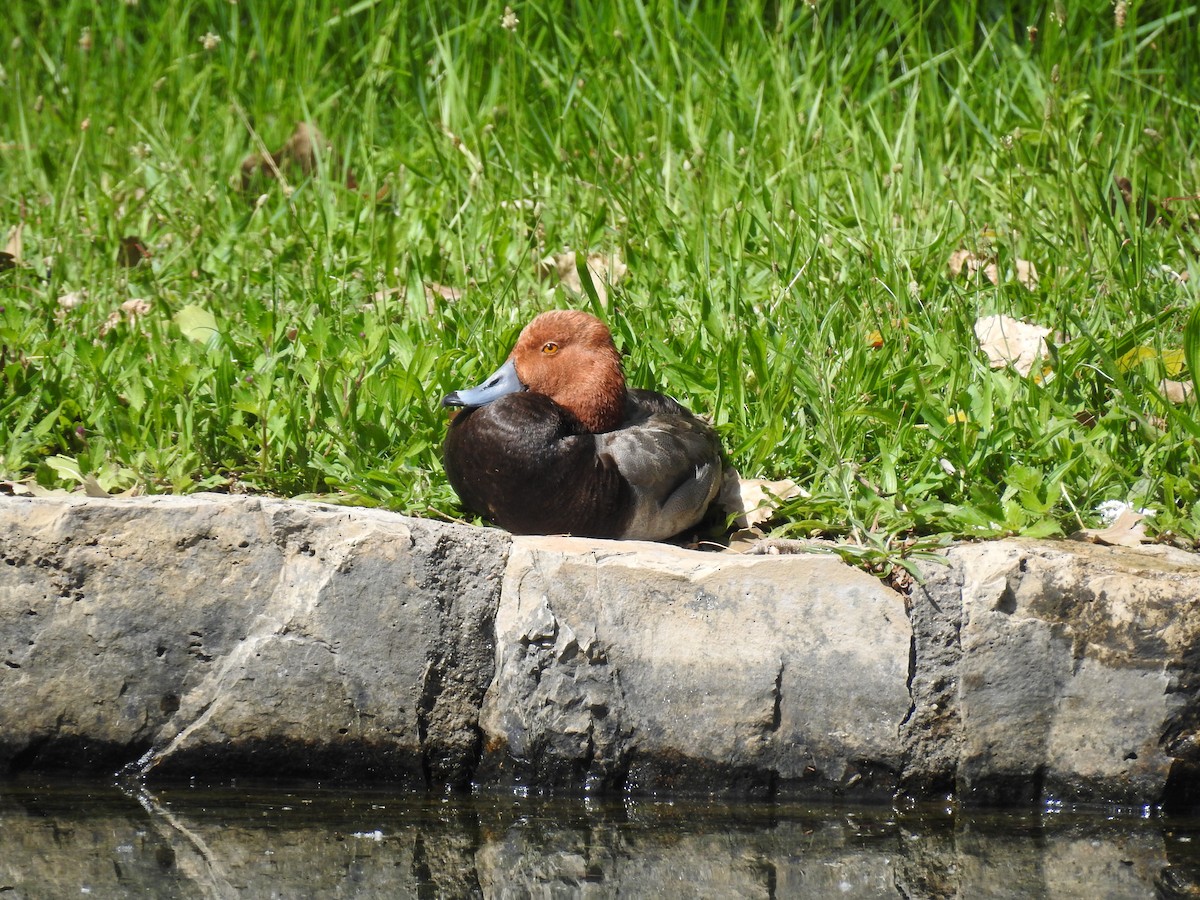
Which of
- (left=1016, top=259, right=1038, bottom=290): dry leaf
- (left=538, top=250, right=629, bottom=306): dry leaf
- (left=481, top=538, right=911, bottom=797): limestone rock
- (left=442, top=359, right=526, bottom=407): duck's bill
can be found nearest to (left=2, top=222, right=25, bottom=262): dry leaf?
(left=538, top=250, right=629, bottom=306): dry leaf

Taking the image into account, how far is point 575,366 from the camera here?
3.15 meters

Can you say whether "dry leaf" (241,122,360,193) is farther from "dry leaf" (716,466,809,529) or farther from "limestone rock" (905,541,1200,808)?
"limestone rock" (905,541,1200,808)

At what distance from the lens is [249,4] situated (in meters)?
5.83

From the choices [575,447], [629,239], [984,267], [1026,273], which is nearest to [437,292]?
[629,239]

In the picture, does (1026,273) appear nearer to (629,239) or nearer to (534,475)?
(629,239)

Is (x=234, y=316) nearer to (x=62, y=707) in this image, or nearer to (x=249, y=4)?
(x=62, y=707)

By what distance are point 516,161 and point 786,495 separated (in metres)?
2.20

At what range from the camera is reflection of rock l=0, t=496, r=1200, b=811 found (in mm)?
2492

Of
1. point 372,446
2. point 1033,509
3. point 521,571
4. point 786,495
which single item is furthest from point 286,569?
point 1033,509

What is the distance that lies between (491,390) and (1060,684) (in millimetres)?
1420

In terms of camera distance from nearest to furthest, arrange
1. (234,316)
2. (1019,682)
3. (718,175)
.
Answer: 1. (1019,682)
2. (234,316)
3. (718,175)

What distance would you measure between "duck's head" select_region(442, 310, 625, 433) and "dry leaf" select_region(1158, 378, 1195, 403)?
1433 mm

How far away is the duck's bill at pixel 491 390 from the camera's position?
10.1ft

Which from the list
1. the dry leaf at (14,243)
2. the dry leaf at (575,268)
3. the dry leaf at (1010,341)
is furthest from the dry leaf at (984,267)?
the dry leaf at (14,243)
